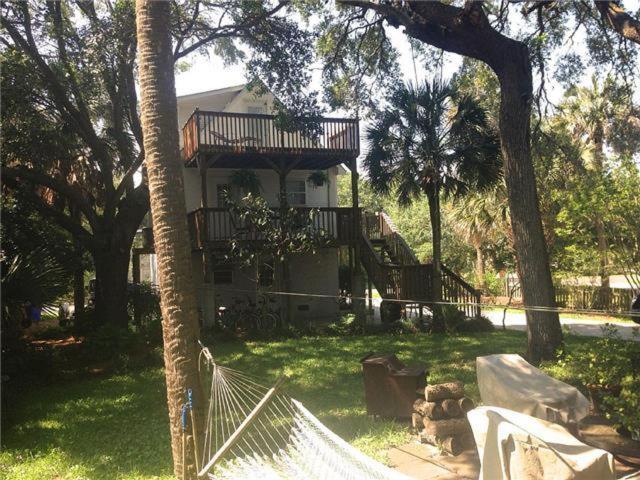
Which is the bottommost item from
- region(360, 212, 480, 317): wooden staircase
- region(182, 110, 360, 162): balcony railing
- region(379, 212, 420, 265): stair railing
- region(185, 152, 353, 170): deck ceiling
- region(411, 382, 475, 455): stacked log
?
region(411, 382, 475, 455): stacked log

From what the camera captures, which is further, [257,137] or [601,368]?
[257,137]

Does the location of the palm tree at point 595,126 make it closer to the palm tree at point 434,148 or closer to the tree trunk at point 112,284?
the palm tree at point 434,148

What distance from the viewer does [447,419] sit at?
517 cm

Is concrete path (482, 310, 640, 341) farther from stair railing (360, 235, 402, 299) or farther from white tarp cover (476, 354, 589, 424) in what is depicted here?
white tarp cover (476, 354, 589, 424)

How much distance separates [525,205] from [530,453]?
6605mm

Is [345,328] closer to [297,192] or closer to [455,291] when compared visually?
[455,291]

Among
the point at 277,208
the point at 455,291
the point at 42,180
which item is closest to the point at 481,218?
the point at 455,291

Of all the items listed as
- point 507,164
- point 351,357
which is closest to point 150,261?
point 351,357

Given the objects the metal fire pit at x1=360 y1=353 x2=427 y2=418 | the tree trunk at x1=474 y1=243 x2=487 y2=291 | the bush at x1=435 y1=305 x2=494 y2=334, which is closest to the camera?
the metal fire pit at x1=360 y1=353 x2=427 y2=418

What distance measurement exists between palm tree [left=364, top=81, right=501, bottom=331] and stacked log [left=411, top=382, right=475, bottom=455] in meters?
8.29

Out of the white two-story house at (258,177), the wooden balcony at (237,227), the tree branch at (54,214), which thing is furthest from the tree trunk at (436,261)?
the tree branch at (54,214)

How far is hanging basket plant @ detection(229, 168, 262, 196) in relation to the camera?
14629mm

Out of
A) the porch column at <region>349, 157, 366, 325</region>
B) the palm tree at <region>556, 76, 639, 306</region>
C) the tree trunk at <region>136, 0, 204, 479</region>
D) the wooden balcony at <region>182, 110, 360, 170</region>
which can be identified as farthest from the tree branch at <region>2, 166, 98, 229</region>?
the palm tree at <region>556, 76, 639, 306</region>

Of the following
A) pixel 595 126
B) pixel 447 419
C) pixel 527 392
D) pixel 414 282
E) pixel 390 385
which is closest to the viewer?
pixel 527 392
